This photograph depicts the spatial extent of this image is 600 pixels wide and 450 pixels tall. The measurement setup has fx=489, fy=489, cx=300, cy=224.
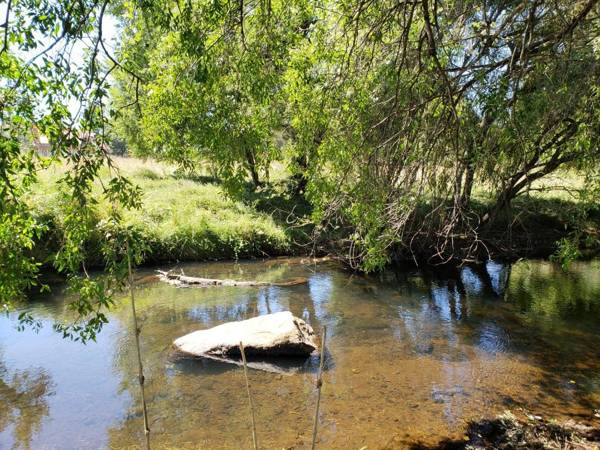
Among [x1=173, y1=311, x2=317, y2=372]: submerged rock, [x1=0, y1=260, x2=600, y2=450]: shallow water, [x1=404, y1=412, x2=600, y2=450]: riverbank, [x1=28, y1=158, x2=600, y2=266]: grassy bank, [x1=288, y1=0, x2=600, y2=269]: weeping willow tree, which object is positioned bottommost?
[x1=404, y1=412, x2=600, y2=450]: riverbank

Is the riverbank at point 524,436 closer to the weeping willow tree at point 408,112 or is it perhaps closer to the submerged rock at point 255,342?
the weeping willow tree at point 408,112

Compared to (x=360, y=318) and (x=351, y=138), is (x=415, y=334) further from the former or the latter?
(x=351, y=138)

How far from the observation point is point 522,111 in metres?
7.46

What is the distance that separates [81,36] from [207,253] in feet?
43.8

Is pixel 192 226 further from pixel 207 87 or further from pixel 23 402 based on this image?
pixel 207 87

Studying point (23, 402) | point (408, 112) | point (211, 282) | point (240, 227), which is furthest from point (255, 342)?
point (240, 227)

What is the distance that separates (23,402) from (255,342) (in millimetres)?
3425

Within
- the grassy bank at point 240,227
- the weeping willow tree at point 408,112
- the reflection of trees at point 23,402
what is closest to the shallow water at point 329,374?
the reflection of trees at point 23,402

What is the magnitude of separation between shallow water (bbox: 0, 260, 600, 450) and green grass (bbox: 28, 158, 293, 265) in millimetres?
3205

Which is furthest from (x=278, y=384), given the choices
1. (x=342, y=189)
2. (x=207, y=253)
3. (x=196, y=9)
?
(x=207, y=253)

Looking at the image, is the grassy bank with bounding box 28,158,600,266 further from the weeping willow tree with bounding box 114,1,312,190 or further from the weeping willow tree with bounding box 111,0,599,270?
the weeping willow tree with bounding box 114,1,312,190

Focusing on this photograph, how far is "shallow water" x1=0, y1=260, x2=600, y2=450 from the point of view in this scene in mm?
6102

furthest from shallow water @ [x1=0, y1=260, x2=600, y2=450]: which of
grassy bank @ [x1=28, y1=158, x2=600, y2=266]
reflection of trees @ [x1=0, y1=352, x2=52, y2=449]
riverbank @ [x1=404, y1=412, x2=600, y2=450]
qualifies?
grassy bank @ [x1=28, y1=158, x2=600, y2=266]

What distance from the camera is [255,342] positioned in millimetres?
8102
